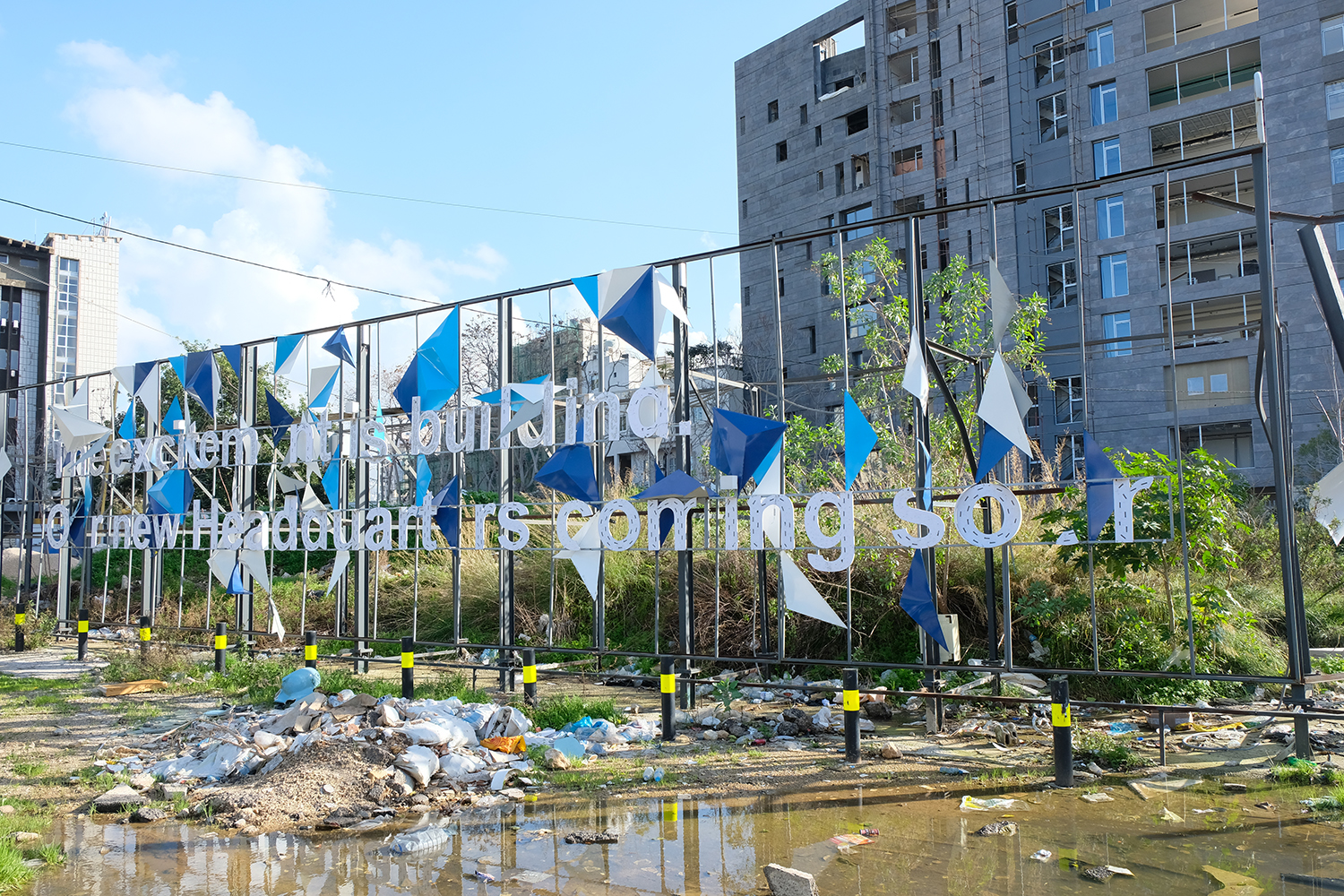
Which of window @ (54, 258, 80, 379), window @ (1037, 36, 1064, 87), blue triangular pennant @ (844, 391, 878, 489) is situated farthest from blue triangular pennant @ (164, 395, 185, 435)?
window @ (54, 258, 80, 379)

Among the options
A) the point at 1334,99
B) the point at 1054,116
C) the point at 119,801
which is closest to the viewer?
the point at 119,801

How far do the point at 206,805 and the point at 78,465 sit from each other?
32.8 feet

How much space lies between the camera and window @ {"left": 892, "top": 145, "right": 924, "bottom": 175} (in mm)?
39062

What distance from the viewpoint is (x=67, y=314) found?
176 feet

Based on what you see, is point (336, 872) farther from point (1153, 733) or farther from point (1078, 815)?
point (1153, 733)

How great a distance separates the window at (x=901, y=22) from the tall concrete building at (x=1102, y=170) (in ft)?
0.33

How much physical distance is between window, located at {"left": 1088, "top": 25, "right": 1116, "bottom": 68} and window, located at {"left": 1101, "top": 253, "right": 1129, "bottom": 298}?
706 cm

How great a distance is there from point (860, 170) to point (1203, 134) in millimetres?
13201

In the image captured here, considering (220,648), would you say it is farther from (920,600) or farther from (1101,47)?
(1101,47)

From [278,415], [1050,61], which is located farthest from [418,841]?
[1050,61]

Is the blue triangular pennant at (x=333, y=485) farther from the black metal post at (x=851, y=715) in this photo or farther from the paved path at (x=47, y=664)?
the black metal post at (x=851, y=715)

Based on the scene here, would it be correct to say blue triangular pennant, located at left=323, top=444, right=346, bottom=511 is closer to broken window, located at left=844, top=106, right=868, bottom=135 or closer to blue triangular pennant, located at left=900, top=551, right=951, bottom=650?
blue triangular pennant, located at left=900, top=551, right=951, bottom=650

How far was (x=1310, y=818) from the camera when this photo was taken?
5582mm

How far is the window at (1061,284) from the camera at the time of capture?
111 feet
